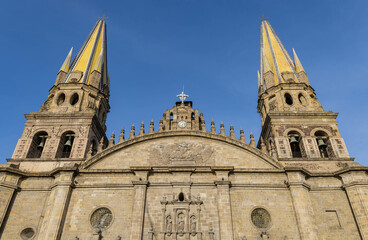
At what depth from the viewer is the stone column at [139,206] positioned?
16.1 m

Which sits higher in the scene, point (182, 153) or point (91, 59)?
point (91, 59)

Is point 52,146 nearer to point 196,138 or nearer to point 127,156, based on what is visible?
point 127,156

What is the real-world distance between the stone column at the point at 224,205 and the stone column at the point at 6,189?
13.2 meters

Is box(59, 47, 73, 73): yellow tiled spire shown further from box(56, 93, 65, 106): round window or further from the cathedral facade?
the cathedral facade

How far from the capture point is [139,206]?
17.0m

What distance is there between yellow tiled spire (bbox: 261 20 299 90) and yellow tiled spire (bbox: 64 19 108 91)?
1671 cm

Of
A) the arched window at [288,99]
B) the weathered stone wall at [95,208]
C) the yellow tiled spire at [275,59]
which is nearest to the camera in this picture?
the weathered stone wall at [95,208]

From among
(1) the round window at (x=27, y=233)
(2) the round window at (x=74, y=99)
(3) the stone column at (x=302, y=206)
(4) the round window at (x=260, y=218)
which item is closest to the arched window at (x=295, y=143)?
(3) the stone column at (x=302, y=206)

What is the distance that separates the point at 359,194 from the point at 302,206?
12.2 ft

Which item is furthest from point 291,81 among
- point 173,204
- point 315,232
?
point 173,204

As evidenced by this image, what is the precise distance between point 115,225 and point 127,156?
477cm

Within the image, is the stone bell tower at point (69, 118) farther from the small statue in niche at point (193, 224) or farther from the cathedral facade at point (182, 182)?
the small statue in niche at point (193, 224)

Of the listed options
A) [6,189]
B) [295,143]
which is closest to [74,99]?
[6,189]

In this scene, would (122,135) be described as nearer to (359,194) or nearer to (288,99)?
(288,99)
